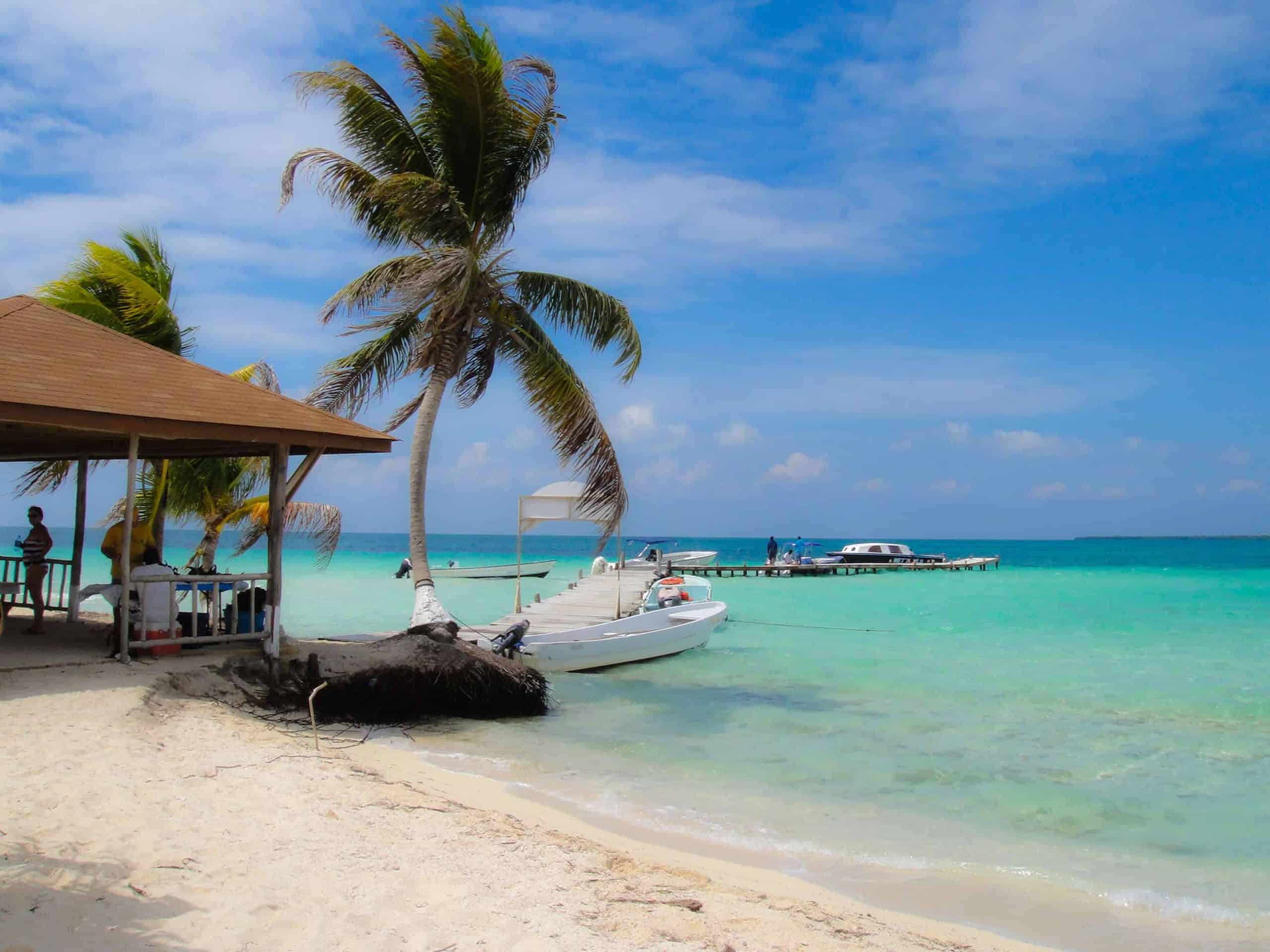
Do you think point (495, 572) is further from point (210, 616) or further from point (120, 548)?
point (120, 548)

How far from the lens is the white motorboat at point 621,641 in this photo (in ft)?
45.3

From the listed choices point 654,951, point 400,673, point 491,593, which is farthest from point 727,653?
point 491,593

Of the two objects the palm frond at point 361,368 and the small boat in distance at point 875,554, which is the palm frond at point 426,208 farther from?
the small boat in distance at point 875,554

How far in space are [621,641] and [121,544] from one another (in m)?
7.63

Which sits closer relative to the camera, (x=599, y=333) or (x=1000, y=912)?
(x=1000, y=912)

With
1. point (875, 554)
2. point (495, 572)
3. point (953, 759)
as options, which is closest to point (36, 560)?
point (953, 759)

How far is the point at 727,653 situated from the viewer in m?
18.5

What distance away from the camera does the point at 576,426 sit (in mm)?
12500

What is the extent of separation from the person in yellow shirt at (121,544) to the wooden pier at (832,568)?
31467mm

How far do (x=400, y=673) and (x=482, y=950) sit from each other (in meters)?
5.90

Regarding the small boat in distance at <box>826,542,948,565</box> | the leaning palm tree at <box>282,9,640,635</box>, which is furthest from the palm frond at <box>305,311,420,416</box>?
the small boat in distance at <box>826,542,948,565</box>

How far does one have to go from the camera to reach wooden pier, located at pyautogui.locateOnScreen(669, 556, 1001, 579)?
158 ft

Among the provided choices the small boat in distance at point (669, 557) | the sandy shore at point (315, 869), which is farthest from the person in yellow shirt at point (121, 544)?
the small boat in distance at point (669, 557)

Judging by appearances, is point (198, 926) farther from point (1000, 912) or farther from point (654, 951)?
point (1000, 912)
